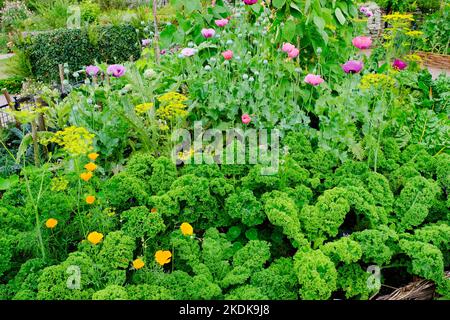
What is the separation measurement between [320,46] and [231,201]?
1.55 m

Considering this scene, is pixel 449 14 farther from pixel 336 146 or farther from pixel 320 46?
pixel 336 146

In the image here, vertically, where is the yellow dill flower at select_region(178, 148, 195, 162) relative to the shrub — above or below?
above

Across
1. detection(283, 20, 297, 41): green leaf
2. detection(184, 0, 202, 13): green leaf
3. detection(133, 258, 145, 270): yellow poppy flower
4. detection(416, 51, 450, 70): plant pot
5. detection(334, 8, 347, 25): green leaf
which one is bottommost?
detection(416, 51, 450, 70): plant pot

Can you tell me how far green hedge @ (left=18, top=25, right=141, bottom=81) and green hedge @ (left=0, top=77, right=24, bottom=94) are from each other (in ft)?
1.05

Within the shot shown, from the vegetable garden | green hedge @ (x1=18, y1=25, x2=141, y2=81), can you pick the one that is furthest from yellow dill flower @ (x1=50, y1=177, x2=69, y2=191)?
green hedge @ (x1=18, y1=25, x2=141, y2=81)

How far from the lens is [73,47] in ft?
26.0

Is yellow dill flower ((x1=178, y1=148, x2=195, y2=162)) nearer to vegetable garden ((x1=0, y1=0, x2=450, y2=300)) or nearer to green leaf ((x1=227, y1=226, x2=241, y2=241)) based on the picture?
vegetable garden ((x1=0, y1=0, x2=450, y2=300))

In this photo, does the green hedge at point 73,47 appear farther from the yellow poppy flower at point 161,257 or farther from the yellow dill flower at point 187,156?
the yellow poppy flower at point 161,257

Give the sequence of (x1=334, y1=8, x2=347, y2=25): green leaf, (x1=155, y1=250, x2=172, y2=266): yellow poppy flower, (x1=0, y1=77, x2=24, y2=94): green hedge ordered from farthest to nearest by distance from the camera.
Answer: (x1=0, y1=77, x2=24, y2=94): green hedge, (x1=334, y1=8, x2=347, y2=25): green leaf, (x1=155, y1=250, x2=172, y2=266): yellow poppy flower

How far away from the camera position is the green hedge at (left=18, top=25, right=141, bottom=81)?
7746 mm

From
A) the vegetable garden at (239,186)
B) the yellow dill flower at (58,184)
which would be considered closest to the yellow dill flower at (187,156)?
the vegetable garden at (239,186)

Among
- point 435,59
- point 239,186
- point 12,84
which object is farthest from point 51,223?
point 12,84

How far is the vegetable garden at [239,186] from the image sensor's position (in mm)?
1754

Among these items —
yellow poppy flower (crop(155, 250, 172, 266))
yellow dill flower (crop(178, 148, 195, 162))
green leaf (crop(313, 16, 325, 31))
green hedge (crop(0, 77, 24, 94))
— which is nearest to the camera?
yellow poppy flower (crop(155, 250, 172, 266))
